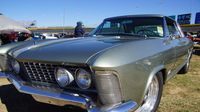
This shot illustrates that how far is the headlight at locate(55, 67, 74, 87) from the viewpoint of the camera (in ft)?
8.13

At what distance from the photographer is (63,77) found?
2521 mm

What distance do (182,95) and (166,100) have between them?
0.47 metres

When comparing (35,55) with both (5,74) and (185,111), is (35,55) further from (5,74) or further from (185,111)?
(185,111)

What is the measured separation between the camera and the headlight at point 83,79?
7.80ft

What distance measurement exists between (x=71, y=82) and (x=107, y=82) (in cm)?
48

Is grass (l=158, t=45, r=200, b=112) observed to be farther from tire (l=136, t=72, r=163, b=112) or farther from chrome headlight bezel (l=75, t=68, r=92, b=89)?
chrome headlight bezel (l=75, t=68, r=92, b=89)

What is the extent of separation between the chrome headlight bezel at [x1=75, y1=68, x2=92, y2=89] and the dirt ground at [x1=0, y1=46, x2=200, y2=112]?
0.57 m

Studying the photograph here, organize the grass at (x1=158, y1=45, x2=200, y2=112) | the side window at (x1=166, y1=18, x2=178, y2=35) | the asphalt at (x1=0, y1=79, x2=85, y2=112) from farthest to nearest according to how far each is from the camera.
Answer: the side window at (x1=166, y1=18, x2=178, y2=35)
the grass at (x1=158, y1=45, x2=200, y2=112)
the asphalt at (x1=0, y1=79, x2=85, y2=112)

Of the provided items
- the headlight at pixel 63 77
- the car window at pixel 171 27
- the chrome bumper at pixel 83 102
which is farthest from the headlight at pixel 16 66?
the car window at pixel 171 27

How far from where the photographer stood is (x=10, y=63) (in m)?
3.37

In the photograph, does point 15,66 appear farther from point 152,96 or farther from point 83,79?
point 152,96

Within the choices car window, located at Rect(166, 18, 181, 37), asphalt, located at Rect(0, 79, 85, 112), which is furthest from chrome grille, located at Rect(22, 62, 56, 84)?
car window, located at Rect(166, 18, 181, 37)

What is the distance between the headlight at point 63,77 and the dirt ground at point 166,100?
0.46 meters

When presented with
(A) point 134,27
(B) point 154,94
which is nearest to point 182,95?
(B) point 154,94
